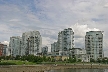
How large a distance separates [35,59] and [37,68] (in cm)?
5443

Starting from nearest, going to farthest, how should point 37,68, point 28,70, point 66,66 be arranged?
point 28,70, point 37,68, point 66,66

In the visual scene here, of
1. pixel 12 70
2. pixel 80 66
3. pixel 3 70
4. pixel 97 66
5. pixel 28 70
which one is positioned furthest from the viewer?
pixel 97 66


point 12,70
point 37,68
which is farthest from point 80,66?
point 12,70

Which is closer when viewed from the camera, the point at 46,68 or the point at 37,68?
the point at 37,68

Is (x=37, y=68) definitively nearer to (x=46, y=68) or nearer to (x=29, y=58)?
(x=46, y=68)

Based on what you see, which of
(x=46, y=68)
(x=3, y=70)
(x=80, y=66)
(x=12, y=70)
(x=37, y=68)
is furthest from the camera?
(x=80, y=66)

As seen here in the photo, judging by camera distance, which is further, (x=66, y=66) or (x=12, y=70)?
(x=66, y=66)

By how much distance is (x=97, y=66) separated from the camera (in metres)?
175

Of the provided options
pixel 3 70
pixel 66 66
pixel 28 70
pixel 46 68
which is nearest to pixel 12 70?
pixel 3 70

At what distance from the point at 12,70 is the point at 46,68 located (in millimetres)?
43981

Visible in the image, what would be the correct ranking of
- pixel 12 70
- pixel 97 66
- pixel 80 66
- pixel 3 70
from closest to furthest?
pixel 3 70 < pixel 12 70 < pixel 80 66 < pixel 97 66

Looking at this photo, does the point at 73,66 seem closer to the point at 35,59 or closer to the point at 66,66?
the point at 66,66

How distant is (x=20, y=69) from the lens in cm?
8450

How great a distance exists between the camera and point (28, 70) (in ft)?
298
